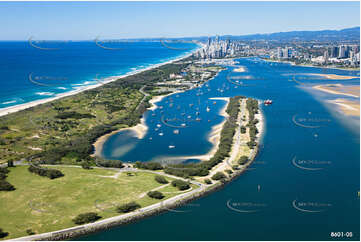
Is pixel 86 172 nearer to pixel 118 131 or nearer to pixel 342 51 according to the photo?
pixel 118 131

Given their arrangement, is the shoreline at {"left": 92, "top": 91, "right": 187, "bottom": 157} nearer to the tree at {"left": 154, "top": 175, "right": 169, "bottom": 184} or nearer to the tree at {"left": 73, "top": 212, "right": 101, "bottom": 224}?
the tree at {"left": 154, "top": 175, "right": 169, "bottom": 184}

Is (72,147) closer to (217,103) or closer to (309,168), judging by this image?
(309,168)

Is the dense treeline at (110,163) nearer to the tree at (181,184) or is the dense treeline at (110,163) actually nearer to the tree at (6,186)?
the tree at (181,184)

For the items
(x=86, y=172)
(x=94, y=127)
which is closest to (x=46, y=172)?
(x=86, y=172)

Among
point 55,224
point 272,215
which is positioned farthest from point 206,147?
point 55,224

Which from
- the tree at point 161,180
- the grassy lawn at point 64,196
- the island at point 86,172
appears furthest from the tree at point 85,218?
the tree at point 161,180
